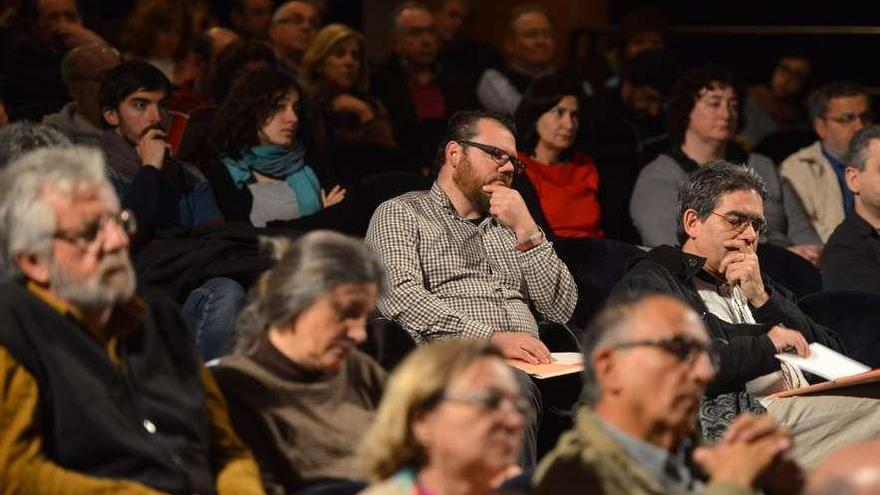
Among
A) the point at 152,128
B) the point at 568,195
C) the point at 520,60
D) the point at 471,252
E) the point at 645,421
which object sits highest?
the point at 645,421

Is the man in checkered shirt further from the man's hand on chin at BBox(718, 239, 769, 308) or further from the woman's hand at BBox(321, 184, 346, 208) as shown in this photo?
Answer: the woman's hand at BBox(321, 184, 346, 208)

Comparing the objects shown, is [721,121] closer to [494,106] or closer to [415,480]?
[494,106]

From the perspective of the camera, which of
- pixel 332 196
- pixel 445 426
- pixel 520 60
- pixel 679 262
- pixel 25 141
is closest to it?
pixel 445 426

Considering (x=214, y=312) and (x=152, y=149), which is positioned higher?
(x=152, y=149)

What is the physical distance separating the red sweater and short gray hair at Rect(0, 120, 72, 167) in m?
2.37

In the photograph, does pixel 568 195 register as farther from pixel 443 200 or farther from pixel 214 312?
pixel 214 312

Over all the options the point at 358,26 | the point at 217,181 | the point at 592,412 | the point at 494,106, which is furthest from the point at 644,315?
the point at 358,26

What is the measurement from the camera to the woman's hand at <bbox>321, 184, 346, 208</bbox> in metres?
5.43

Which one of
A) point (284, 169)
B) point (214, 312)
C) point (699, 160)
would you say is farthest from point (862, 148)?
point (214, 312)

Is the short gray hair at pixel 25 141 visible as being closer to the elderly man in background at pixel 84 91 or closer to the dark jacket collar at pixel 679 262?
the elderly man in background at pixel 84 91

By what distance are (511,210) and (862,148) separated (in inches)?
57.2

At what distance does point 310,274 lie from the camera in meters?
3.18

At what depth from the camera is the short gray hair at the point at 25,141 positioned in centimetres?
395

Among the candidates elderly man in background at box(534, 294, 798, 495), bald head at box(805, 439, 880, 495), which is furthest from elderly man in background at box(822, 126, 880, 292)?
bald head at box(805, 439, 880, 495)
